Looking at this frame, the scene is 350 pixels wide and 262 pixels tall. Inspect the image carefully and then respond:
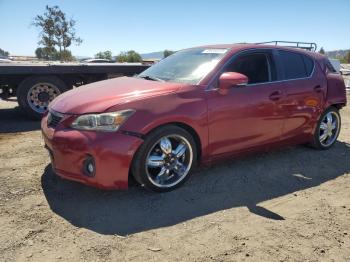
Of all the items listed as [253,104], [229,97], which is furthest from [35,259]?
[253,104]

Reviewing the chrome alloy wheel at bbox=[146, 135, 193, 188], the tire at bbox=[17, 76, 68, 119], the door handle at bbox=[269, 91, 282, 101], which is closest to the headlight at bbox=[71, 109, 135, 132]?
the chrome alloy wheel at bbox=[146, 135, 193, 188]

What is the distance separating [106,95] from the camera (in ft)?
13.6

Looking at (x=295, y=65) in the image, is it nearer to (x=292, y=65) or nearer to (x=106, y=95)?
(x=292, y=65)

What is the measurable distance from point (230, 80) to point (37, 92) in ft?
17.2

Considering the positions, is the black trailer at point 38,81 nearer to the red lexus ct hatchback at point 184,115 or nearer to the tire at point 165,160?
the red lexus ct hatchback at point 184,115

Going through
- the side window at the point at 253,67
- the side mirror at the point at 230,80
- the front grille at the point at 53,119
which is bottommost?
the front grille at the point at 53,119

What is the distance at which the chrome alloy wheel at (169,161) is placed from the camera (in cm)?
414

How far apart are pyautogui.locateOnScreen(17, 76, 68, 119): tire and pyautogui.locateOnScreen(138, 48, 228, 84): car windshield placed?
A: 363cm

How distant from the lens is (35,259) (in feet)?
9.77

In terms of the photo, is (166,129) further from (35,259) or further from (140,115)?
(35,259)

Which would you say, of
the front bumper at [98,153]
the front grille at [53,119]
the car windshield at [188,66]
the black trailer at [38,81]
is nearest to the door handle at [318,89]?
the car windshield at [188,66]

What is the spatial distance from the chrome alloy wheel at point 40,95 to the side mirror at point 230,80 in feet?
16.1

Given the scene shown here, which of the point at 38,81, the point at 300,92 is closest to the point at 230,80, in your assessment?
the point at 300,92

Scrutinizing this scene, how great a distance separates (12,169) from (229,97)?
2821mm
